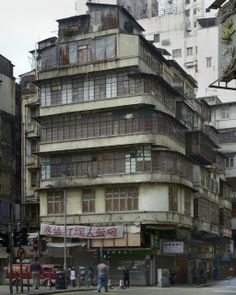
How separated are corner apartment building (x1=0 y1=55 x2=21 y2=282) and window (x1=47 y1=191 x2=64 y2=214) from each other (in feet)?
12.8

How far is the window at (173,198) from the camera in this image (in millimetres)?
56884

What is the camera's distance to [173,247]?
5734 centimetres

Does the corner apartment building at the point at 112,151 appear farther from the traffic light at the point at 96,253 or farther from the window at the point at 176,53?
the window at the point at 176,53

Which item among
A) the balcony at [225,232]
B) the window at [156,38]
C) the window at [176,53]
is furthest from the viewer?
the window at [176,53]

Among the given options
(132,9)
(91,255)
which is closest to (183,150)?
(91,255)

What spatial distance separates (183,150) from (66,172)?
10.8 meters

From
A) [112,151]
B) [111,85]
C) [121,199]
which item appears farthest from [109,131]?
[121,199]

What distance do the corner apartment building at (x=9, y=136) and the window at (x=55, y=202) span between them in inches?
154

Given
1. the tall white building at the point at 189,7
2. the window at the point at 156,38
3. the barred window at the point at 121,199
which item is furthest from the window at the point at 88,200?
the tall white building at the point at 189,7

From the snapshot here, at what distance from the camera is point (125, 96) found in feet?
186

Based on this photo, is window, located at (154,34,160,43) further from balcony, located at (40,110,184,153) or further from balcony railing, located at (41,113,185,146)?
balcony, located at (40,110,184,153)

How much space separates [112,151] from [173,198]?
6.06 metres

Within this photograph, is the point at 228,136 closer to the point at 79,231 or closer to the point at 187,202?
the point at 187,202

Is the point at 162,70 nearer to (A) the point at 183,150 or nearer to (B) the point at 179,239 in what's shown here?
(A) the point at 183,150
